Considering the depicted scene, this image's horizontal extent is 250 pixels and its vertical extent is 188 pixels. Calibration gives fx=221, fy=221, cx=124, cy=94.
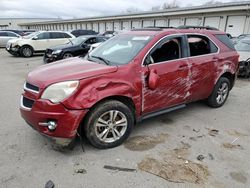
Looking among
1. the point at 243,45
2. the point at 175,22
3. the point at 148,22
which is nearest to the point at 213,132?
the point at 243,45

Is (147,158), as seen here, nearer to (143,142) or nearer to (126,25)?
(143,142)

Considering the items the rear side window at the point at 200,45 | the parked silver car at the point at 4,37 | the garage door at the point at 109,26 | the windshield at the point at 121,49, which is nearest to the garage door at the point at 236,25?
the rear side window at the point at 200,45

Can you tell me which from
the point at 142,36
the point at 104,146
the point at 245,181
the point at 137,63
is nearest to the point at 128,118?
the point at 104,146

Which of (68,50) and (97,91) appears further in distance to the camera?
(68,50)

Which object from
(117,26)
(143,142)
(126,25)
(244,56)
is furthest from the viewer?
(117,26)

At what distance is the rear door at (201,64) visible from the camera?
4.27 metres

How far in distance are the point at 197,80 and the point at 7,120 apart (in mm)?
3857

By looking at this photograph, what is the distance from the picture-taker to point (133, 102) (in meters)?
3.48

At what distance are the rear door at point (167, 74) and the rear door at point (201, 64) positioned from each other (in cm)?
22

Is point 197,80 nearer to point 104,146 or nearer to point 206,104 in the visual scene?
point 206,104

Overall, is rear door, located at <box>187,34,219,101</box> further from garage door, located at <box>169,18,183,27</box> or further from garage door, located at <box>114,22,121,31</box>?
garage door, located at <box>114,22,121,31</box>

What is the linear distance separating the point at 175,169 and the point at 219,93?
2.88 m

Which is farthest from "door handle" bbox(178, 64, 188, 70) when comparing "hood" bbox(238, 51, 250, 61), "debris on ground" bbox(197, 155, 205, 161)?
"hood" bbox(238, 51, 250, 61)

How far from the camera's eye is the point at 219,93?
5160 millimetres
